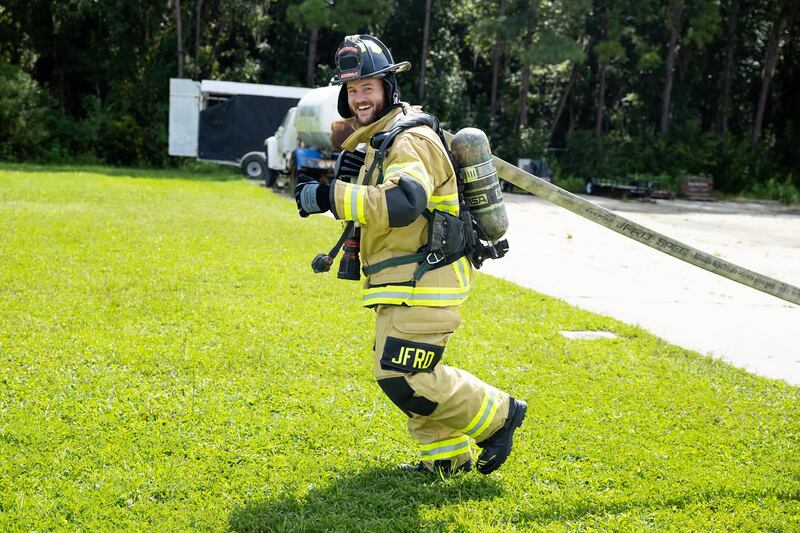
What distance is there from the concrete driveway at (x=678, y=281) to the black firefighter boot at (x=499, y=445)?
3.26 m

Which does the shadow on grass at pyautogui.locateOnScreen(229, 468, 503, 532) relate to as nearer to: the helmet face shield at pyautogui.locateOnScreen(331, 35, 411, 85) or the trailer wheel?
the helmet face shield at pyautogui.locateOnScreen(331, 35, 411, 85)

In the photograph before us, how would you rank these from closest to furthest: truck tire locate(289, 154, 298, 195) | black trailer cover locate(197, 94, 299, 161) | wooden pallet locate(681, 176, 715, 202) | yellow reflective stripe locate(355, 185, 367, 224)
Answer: yellow reflective stripe locate(355, 185, 367, 224) < truck tire locate(289, 154, 298, 195) < black trailer cover locate(197, 94, 299, 161) < wooden pallet locate(681, 176, 715, 202)

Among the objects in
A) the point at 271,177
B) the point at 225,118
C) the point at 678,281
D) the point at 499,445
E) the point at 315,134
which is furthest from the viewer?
the point at 225,118

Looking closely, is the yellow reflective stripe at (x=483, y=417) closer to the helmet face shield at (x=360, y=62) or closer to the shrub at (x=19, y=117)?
the helmet face shield at (x=360, y=62)

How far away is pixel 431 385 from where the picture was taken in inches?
146

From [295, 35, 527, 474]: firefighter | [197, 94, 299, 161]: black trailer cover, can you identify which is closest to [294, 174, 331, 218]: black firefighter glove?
[295, 35, 527, 474]: firefighter

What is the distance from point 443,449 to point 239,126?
27.2m

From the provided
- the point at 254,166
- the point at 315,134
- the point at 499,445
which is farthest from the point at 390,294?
the point at 254,166

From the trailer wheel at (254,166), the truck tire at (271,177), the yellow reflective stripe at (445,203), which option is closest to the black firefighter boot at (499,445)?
the yellow reflective stripe at (445,203)

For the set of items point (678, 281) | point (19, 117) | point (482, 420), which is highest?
point (19, 117)

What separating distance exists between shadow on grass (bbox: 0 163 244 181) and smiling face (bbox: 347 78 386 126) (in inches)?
899

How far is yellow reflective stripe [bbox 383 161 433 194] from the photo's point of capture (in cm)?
344

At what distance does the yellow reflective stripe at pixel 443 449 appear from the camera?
398 centimetres

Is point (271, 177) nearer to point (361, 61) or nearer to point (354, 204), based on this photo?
point (361, 61)
